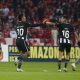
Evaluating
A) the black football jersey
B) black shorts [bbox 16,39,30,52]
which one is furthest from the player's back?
the black football jersey

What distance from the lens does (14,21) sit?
1242 inches

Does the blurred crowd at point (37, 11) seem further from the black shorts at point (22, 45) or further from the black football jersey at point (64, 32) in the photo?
the black shorts at point (22, 45)

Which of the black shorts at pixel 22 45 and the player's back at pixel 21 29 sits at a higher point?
the player's back at pixel 21 29

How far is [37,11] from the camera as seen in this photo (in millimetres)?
32969

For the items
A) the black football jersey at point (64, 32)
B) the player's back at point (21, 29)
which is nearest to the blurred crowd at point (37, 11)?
the black football jersey at point (64, 32)

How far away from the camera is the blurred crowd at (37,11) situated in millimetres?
31438

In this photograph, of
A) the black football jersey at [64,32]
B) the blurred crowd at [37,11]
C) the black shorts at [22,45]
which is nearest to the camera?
the black shorts at [22,45]

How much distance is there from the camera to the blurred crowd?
31.4 meters

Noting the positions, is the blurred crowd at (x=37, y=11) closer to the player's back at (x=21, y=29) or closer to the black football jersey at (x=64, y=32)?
the black football jersey at (x=64, y=32)

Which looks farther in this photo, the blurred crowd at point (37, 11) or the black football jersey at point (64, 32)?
the blurred crowd at point (37, 11)

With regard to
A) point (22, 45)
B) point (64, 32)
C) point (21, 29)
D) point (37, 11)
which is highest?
point (37, 11)

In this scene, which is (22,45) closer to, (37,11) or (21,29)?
(21,29)

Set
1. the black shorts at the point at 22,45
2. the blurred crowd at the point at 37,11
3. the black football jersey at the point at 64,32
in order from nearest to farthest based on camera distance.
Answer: the black shorts at the point at 22,45, the black football jersey at the point at 64,32, the blurred crowd at the point at 37,11

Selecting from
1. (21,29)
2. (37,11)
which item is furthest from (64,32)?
(37,11)
